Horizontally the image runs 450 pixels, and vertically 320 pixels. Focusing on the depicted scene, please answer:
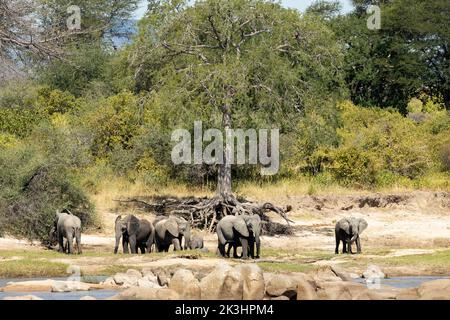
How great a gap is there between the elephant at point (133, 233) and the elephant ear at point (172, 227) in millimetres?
570

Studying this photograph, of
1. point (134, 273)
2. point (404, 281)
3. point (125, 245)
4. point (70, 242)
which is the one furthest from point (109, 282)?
point (125, 245)

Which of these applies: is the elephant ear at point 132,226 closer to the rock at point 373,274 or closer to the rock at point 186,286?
the rock at point 373,274

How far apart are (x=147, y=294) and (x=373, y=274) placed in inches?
309

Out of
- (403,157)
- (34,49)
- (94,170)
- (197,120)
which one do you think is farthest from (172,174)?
(34,49)

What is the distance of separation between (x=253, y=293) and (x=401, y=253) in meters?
10.6

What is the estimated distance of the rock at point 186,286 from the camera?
18.3 m

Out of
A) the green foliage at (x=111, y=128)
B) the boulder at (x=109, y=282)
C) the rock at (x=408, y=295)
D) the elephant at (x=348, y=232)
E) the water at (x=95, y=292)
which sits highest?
the green foliage at (x=111, y=128)

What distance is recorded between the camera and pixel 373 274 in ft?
80.1

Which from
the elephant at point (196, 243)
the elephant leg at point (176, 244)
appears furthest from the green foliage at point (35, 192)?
the elephant at point (196, 243)

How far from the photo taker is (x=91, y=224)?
32656 mm

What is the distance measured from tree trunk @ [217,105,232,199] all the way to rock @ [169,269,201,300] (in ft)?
49.8

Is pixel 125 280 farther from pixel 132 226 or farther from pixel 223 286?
pixel 132 226

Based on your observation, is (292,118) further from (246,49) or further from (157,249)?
(157,249)

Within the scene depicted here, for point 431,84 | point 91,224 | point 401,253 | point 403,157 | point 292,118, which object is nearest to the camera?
point 401,253
